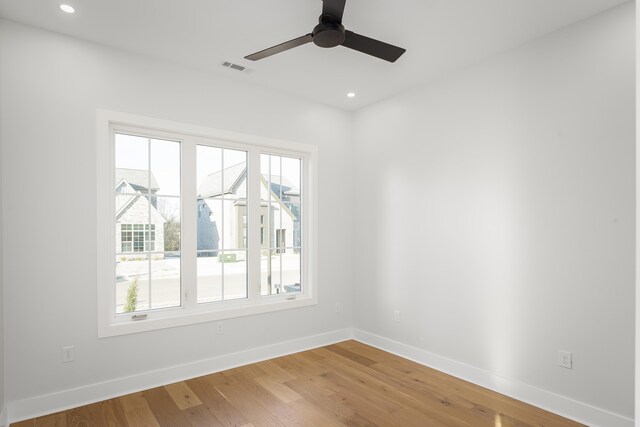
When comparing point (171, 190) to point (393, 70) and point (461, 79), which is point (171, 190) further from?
point (461, 79)

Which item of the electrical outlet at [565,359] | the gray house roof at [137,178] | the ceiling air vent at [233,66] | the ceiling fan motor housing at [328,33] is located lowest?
the electrical outlet at [565,359]

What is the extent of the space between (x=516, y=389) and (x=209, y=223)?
2977mm

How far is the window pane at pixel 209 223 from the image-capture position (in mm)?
3469

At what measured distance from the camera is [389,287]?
4.02 meters

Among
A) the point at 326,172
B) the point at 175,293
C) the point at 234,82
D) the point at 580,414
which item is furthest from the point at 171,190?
the point at 580,414

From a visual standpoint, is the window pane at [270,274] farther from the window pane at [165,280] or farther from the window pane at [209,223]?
the window pane at [165,280]

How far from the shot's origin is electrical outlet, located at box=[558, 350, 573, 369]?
2604mm

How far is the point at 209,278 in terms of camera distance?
3508mm

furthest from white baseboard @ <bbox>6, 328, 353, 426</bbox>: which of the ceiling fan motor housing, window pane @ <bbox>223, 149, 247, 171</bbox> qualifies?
the ceiling fan motor housing

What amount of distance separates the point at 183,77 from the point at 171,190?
102 cm

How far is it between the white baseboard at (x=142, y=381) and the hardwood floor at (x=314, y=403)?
69 millimetres

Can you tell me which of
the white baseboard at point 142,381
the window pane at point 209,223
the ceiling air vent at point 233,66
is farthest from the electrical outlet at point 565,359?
→ the ceiling air vent at point 233,66

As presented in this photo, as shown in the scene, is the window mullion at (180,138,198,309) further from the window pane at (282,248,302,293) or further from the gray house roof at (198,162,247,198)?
the window pane at (282,248,302,293)

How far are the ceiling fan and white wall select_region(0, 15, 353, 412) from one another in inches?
49.4
